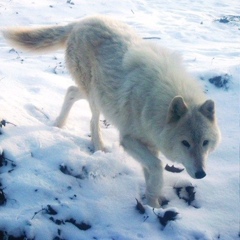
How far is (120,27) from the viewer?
4.38 meters

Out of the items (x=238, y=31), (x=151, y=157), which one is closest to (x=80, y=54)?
(x=151, y=157)

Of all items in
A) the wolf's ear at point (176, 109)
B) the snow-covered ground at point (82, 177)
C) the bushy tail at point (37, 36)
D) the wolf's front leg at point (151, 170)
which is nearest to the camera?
the snow-covered ground at point (82, 177)

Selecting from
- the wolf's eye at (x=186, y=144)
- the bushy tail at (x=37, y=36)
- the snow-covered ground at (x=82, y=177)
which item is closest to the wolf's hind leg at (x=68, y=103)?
the snow-covered ground at (x=82, y=177)

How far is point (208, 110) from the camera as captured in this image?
3.30 m

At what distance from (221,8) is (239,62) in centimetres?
605

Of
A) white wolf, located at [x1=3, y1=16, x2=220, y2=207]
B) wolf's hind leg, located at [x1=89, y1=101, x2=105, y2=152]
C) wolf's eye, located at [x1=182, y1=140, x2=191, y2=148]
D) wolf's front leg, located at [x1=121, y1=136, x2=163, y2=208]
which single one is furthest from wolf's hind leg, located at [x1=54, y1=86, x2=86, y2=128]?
wolf's eye, located at [x1=182, y1=140, x2=191, y2=148]

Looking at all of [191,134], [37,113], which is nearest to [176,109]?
[191,134]

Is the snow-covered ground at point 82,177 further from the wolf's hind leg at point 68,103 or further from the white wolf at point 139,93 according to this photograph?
the white wolf at point 139,93

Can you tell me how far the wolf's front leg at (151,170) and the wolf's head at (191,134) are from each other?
0.21m

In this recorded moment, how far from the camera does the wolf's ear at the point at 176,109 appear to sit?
3186mm

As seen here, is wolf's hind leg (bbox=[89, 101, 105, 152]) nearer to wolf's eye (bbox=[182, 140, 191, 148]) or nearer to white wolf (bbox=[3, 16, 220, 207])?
white wolf (bbox=[3, 16, 220, 207])

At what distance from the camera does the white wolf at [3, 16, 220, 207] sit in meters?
3.27

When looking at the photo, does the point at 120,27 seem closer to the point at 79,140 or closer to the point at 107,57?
the point at 107,57

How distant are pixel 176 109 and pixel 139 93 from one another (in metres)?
0.52
